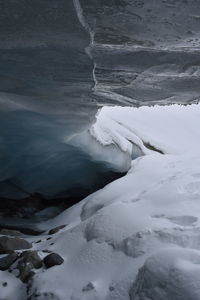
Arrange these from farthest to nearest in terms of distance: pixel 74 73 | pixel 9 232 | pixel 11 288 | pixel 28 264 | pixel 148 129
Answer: pixel 148 129, pixel 9 232, pixel 74 73, pixel 28 264, pixel 11 288

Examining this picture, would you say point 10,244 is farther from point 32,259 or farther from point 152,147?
point 152,147

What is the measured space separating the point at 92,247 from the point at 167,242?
41.9 inches

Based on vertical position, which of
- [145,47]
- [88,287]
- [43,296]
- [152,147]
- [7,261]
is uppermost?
[145,47]

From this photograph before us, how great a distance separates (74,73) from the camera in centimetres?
498

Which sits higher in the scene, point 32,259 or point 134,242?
point 134,242

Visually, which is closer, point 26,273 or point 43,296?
point 43,296

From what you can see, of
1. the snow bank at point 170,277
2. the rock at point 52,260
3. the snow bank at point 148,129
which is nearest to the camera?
the snow bank at point 170,277

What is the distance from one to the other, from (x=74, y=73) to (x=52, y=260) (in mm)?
2535

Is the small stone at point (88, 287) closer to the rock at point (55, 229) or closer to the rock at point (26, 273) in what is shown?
the rock at point (26, 273)

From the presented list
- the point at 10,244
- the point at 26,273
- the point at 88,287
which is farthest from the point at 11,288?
the point at 10,244

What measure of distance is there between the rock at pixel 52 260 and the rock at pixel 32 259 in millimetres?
90

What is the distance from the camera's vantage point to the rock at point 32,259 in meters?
4.62

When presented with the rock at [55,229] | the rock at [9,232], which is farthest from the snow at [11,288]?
the rock at [55,229]

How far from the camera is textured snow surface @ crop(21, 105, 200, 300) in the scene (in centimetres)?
333
